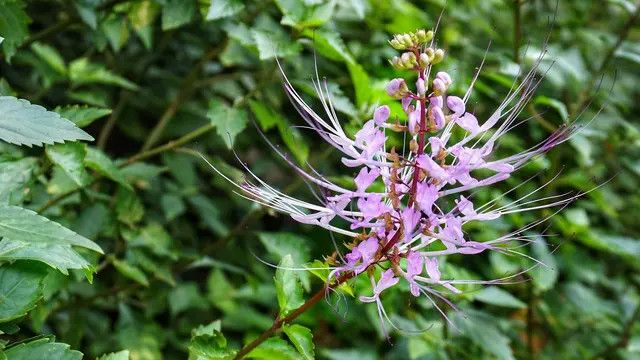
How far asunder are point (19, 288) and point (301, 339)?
0.46 meters

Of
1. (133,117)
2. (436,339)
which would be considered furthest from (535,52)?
(133,117)

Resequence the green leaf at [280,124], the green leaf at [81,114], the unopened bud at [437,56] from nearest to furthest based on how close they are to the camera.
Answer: the unopened bud at [437,56] < the green leaf at [81,114] < the green leaf at [280,124]

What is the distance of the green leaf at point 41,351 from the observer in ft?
3.99

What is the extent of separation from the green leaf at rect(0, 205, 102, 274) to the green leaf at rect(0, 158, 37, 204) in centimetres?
28

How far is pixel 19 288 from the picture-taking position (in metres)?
1.26

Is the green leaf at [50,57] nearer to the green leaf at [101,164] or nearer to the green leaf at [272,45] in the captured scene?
the green leaf at [101,164]

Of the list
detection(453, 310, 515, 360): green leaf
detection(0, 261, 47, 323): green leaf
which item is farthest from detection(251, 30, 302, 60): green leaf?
Answer: detection(453, 310, 515, 360): green leaf

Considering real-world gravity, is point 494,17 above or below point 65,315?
above

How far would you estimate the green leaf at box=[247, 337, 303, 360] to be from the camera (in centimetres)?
134

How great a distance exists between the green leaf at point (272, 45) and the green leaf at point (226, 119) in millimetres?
178

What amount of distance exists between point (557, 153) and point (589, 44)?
28.8 inches

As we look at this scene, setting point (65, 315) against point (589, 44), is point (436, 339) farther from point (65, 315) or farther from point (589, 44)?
point (589, 44)

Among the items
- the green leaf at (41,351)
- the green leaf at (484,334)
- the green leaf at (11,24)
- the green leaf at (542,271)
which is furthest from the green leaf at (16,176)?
the green leaf at (542,271)

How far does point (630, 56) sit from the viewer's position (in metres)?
2.34
